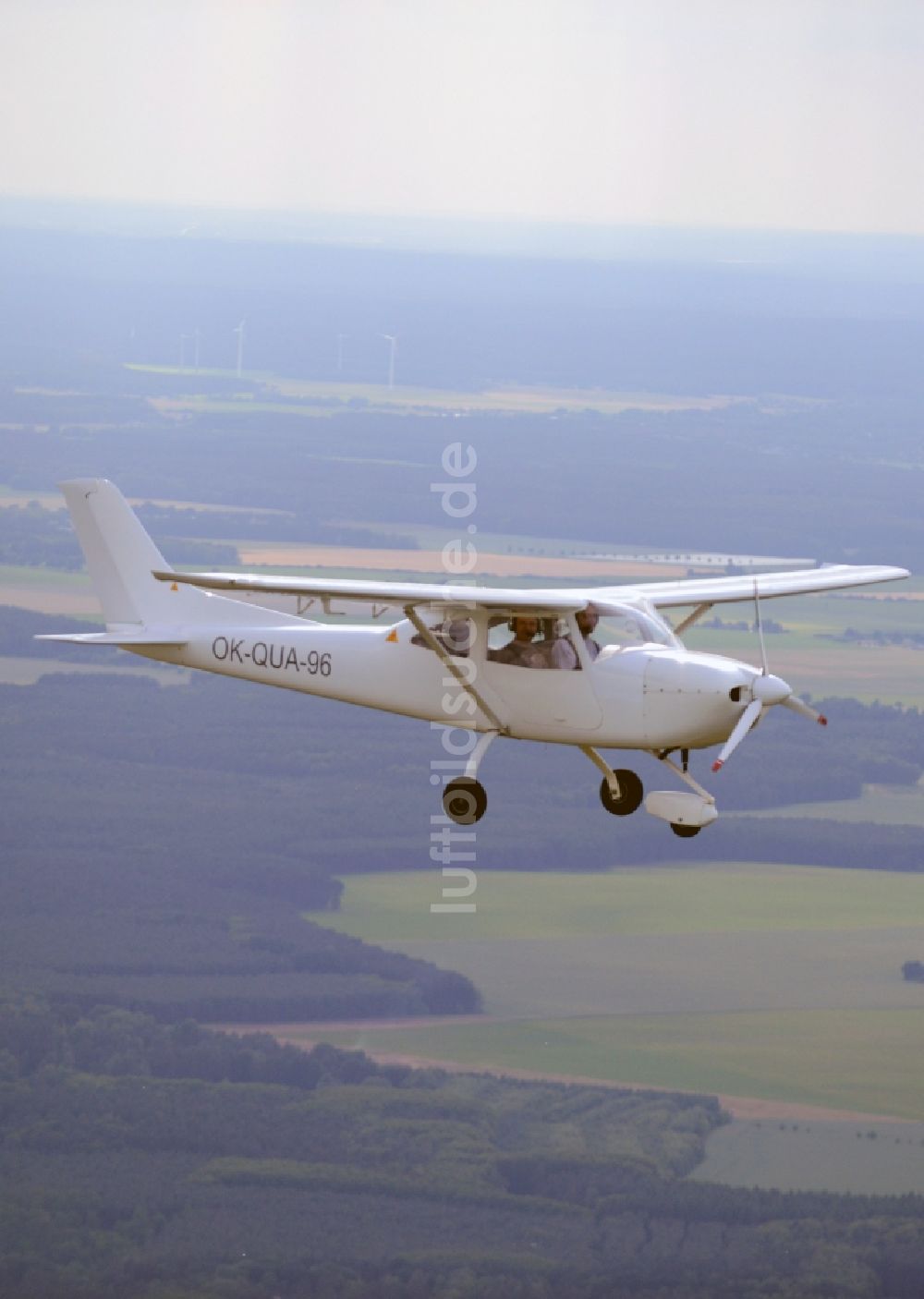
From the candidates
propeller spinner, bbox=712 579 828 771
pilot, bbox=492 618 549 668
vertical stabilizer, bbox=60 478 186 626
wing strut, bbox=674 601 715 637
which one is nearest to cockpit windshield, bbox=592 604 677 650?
pilot, bbox=492 618 549 668

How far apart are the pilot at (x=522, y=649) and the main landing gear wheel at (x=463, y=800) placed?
6.24 ft

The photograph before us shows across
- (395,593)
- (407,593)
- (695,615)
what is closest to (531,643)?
(407,593)

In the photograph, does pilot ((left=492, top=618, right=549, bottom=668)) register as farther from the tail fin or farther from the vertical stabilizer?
the vertical stabilizer

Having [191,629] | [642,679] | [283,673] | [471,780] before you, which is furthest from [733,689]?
[191,629]

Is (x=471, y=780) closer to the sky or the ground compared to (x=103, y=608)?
closer to the ground

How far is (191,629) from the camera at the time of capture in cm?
3947

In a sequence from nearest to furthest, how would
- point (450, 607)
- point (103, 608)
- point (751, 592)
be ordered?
point (450, 607), point (751, 592), point (103, 608)

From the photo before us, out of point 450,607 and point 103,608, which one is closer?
point 450,607

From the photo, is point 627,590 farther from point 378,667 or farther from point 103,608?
point 103,608

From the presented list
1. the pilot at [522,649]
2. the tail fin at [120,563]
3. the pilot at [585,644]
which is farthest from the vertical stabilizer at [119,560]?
the pilot at [585,644]

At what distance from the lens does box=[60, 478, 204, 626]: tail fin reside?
131 feet

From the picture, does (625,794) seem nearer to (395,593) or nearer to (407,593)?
(407,593)

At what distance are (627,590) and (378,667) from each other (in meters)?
4.27

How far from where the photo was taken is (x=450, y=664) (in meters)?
34.0
